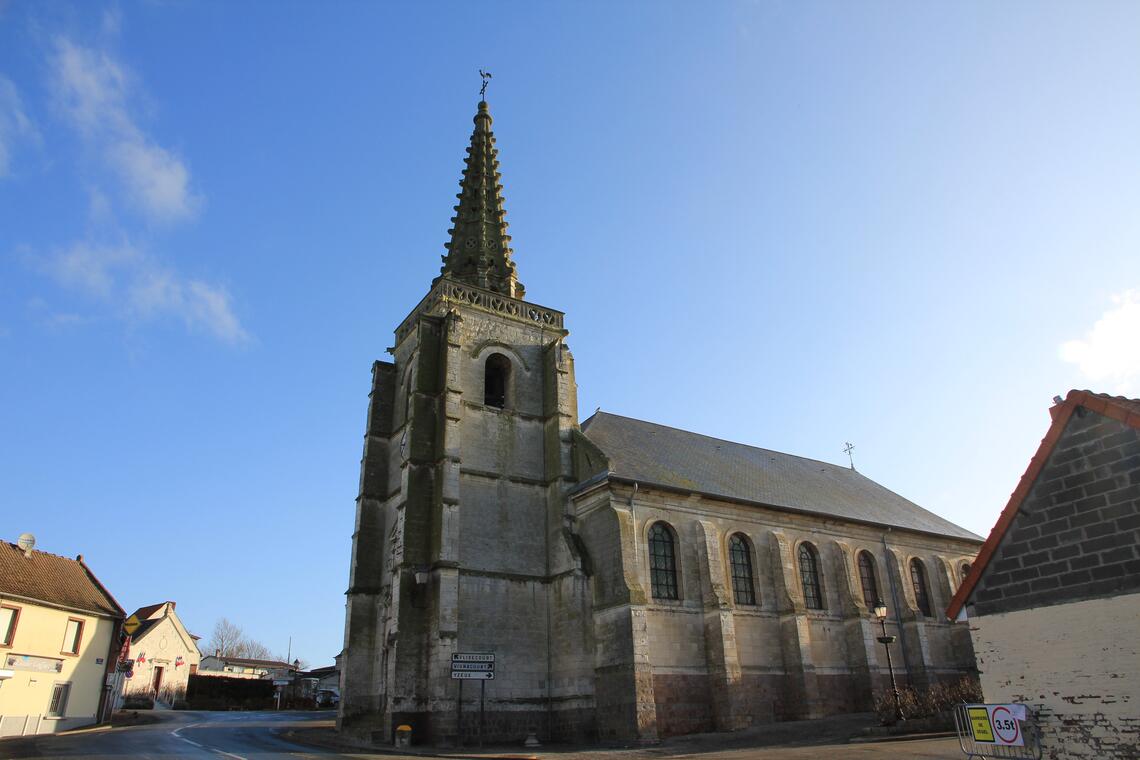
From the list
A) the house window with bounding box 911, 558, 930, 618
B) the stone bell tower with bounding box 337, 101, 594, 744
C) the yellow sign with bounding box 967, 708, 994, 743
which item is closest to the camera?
the yellow sign with bounding box 967, 708, 994, 743

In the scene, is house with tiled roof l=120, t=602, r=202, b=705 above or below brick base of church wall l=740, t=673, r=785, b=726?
above

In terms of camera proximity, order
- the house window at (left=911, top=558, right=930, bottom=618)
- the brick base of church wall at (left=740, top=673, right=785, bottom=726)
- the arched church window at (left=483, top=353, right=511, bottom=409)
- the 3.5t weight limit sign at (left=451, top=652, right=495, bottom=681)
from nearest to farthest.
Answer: the 3.5t weight limit sign at (left=451, top=652, right=495, bottom=681) → the brick base of church wall at (left=740, top=673, right=785, bottom=726) → the arched church window at (left=483, top=353, right=511, bottom=409) → the house window at (left=911, top=558, right=930, bottom=618)

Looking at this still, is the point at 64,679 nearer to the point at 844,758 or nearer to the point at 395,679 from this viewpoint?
the point at 395,679

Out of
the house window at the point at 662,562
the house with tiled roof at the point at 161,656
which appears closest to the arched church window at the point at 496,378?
the house window at the point at 662,562

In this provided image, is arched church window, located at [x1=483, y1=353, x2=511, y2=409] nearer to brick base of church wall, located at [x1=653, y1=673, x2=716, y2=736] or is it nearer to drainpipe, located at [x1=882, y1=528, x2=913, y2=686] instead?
brick base of church wall, located at [x1=653, y1=673, x2=716, y2=736]

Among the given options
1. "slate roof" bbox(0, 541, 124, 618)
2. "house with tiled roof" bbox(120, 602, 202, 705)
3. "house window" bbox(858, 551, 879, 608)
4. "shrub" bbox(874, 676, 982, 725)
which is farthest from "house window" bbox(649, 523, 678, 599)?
"house with tiled roof" bbox(120, 602, 202, 705)

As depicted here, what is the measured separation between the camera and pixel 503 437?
26.9 metres

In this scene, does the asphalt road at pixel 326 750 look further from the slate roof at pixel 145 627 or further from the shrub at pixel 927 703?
the slate roof at pixel 145 627

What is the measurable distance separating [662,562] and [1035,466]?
15.6 meters

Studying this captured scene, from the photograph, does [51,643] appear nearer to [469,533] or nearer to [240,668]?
[469,533]

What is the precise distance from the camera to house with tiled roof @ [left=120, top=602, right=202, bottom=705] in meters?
47.6

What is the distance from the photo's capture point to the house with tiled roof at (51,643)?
1027 inches

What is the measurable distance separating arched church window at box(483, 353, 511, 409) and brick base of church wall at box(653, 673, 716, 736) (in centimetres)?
1120

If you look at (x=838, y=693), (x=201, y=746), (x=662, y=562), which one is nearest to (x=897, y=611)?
(x=838, y=693)
